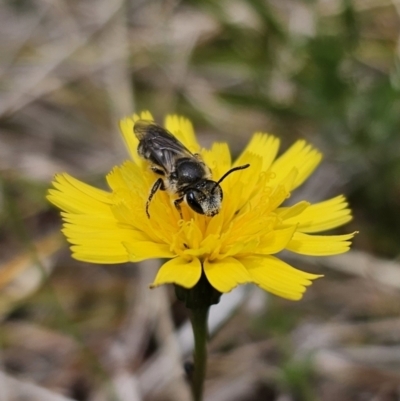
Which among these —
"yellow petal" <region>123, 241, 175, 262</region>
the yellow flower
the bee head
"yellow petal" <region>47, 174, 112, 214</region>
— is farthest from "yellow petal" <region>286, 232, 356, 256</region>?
"yellow petal" <region>47, 174, 112, 214</region>

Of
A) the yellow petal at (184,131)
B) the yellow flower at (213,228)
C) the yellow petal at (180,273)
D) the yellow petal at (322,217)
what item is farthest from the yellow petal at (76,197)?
the yellow petal at (322,217)

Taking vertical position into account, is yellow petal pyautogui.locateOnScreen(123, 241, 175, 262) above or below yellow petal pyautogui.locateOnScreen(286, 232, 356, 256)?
above

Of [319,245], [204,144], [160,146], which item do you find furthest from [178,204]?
[204,144]

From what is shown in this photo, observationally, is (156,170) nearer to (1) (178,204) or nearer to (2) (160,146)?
(2) (160,146)

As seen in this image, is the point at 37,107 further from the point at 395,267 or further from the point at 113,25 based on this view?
the point at 395,267

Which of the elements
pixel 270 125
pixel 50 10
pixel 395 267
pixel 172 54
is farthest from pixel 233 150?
pixel 50 10

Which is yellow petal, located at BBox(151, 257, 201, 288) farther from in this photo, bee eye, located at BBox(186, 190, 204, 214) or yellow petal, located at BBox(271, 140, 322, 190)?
yellow petal, located at BBox(271, 140, 322, 190)

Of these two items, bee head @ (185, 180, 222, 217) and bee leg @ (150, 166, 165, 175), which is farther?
bee leg @ (150, 166, 165, 175)

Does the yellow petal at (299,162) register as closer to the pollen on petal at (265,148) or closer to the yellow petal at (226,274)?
the pollen on petal at (265,148)
